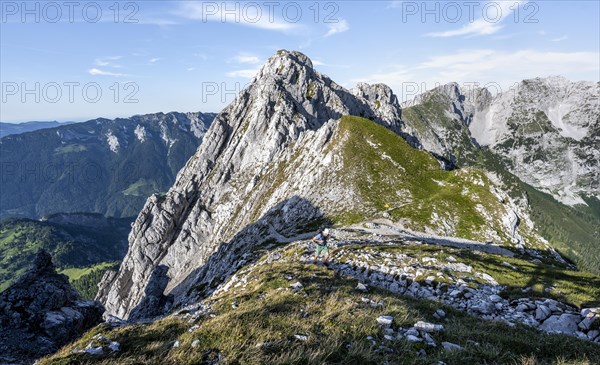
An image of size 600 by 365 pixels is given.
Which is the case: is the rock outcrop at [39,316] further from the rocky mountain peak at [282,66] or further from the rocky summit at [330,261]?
the rocky mountain peak at [282,66]

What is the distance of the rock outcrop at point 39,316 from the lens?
67.7ft

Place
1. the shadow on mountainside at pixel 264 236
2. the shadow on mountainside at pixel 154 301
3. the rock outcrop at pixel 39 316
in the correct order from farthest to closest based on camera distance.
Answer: the shadow on mountainside at pixel 154 301 → the shadow on mountainside at pixel 264 236 → the rock outcrop at pixel 39 316

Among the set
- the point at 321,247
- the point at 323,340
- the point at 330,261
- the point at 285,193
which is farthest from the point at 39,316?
the point at 285,193

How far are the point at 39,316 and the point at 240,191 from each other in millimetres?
91490

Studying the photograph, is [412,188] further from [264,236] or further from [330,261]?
[330,261]

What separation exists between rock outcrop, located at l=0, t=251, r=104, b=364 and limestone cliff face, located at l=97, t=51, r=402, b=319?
3812cm

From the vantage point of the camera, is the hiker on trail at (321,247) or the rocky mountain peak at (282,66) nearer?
the hiker on trail at (321,247)

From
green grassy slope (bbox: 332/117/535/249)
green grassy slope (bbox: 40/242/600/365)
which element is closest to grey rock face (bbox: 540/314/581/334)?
green grassy slope (bbox: 40/242/600/365)

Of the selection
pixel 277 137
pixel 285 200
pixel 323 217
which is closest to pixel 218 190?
pixel 277 137

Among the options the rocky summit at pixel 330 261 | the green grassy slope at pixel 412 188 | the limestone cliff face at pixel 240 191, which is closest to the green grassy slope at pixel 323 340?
the rocky summit at pixel 330 261

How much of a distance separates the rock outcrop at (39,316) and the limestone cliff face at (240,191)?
125ft

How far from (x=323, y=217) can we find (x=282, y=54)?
423ft

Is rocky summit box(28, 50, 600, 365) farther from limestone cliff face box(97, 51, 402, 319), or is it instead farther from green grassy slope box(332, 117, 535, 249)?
limestone cliff face box(97, 51, 402, 319)

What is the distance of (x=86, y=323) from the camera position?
28.6 m
